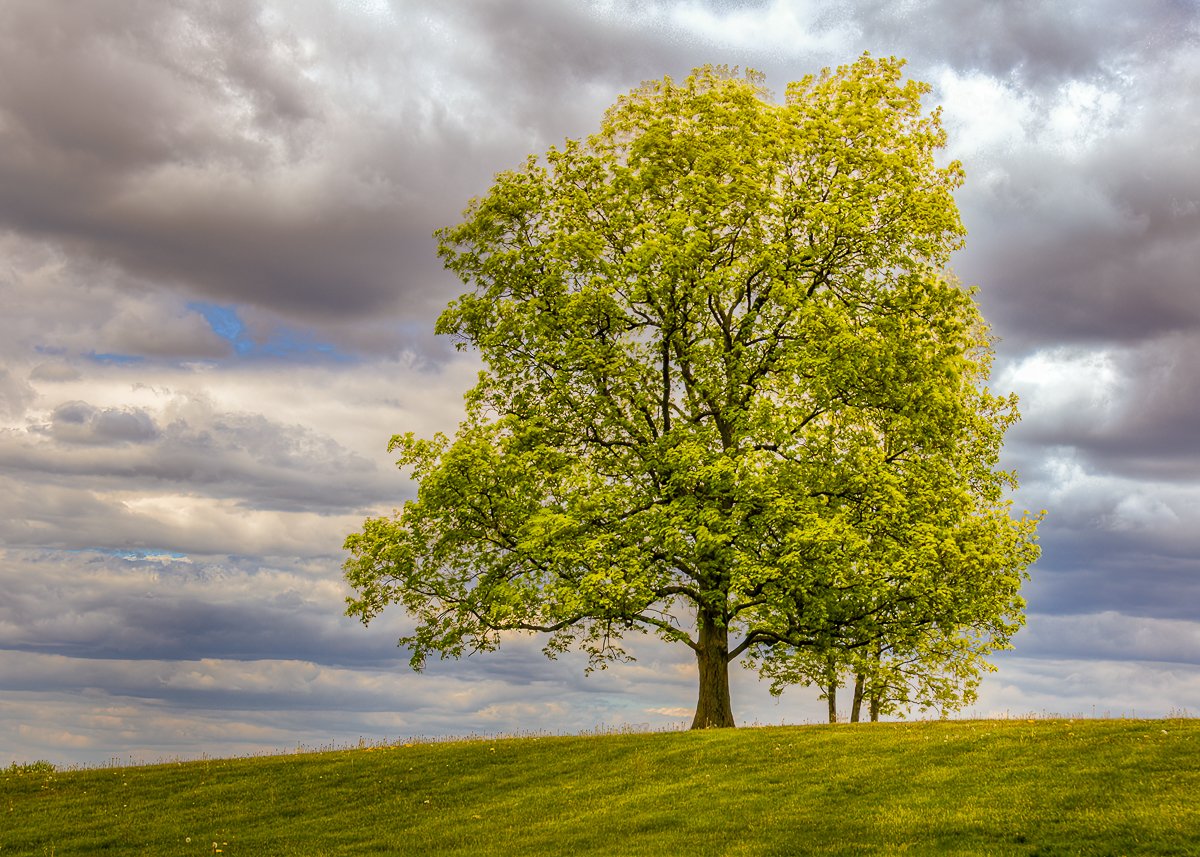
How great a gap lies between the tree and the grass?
458 centimetres

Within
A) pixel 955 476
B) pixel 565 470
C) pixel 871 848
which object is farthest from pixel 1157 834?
pixel 565 470

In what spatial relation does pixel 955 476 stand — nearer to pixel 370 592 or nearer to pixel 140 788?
pixel 370 592

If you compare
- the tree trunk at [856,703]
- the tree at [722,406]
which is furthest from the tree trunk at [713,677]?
the tree trunk at [856,703]

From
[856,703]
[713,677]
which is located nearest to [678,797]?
[713,677]

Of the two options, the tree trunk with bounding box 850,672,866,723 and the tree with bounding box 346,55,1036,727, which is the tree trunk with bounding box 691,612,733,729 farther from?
the tree trunk with bounding box 850,672,866,723

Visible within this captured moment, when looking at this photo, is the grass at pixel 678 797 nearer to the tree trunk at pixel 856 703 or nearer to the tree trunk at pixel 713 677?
the tree trunk at pixel 713 677

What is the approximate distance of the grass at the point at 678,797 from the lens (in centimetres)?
1972

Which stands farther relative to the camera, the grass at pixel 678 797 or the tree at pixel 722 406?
the tree at pixel 722 406

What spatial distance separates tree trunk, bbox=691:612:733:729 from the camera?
3447 centimetres

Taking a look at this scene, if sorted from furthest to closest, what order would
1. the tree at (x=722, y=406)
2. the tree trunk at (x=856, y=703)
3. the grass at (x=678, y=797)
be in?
the tree trunk at (x=856, y=703)
the tree at (x=722, y=406)
the grass at (x=678, y=797)

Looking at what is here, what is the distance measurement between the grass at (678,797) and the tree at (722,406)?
4.58 meters

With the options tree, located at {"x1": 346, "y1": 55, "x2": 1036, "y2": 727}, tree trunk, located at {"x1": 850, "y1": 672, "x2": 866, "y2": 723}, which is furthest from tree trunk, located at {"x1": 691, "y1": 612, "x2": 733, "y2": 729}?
tree trunk, located at {"x1": 850, "y1": 672, "x2": 866, "y2": 723}

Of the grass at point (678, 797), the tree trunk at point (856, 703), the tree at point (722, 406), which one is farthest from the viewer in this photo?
the tree trunk at point (856, 703)

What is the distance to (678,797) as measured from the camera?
24438mm
